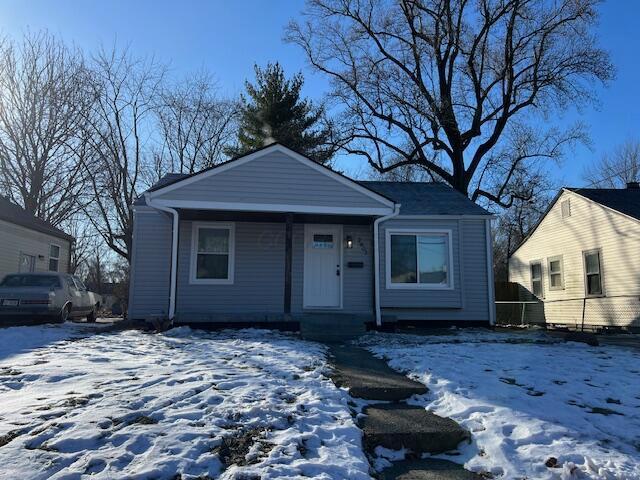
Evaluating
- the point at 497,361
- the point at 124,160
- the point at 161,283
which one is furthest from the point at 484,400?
the point at 124,160

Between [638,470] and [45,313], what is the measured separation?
12.8 m

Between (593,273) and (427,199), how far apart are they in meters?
7.75

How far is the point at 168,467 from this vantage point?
3.33 meters

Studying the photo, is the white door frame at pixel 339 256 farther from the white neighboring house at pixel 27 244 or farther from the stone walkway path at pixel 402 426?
the white neighboring house at pixel 27 244

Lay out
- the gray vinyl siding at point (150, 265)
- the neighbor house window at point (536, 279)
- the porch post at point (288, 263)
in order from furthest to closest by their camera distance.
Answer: the neighbor house window at point (536, 279) < the gray vinyl siding at point (150, 265) < the porch post at point (288, 263)

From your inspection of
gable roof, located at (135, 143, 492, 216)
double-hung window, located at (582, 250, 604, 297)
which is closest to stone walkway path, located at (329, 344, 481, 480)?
gable roof, located at (135, 143, 492, 216)

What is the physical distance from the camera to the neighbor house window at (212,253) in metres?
12.3

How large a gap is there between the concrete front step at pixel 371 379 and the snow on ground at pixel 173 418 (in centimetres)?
23

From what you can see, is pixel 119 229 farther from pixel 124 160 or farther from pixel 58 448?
pixel 58 448

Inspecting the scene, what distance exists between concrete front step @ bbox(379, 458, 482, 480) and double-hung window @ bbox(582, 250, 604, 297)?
52.0ft

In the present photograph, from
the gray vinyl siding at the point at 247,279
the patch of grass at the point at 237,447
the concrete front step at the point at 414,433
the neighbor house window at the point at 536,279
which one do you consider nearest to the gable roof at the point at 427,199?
the gray vinyl siding at the point at 247,279

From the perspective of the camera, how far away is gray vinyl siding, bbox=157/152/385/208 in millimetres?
10992

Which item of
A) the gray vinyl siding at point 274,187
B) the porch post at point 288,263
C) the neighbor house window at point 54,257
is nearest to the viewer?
the gray vinyl siding at point 274,187

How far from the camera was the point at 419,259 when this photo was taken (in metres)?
13.1
